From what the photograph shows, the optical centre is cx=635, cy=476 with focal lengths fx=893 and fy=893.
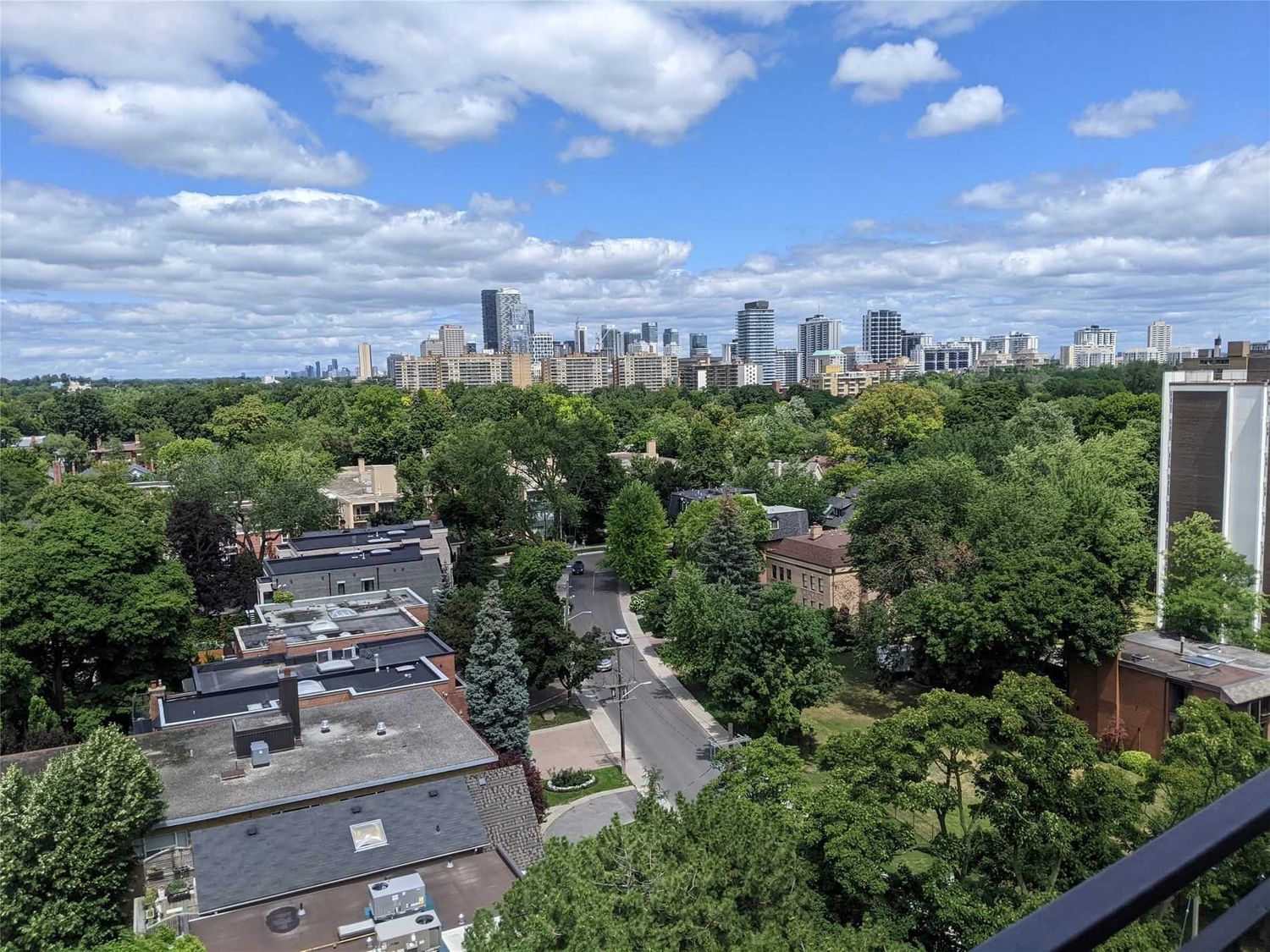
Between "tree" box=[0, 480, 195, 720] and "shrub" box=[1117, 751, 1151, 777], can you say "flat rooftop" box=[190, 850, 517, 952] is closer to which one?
"tree" box=[0, 480, 195, 720]

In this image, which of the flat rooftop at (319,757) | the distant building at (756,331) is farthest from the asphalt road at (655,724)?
the distant building at (756,331)

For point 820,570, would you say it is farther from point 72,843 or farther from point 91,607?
point 72,843

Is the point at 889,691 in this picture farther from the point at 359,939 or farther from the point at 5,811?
the point at 5,811

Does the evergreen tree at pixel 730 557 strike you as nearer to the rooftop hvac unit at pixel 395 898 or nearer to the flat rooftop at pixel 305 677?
the flat rooftop at pixel 305 677

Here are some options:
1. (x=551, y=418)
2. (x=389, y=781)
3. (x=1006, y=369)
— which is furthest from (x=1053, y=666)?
(x=1006, y=369)

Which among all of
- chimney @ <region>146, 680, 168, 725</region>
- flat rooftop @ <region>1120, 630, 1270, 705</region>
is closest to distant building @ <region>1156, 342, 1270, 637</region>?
flat rooftop @ <region>1120, 630, 1270, 705</region>

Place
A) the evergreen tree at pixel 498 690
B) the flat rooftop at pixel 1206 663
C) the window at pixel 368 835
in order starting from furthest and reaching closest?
1. the evergreen tree at pixel 498 690
2. the flat rooftop at pixel 1206 663
3. the window at pixel 368 835
